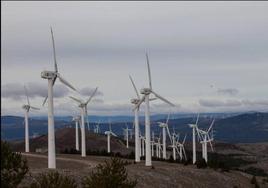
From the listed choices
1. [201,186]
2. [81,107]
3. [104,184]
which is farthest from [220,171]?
[104,184]

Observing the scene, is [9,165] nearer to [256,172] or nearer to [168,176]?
[168,176]

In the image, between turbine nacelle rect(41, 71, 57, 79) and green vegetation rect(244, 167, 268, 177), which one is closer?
turbine nacelle rect(41, 71, 57, 79)

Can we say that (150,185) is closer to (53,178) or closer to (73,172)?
(73,172)

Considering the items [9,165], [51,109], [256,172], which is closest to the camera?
[9,165]

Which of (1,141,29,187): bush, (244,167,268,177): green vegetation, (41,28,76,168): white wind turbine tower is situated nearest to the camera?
(1,141,29,187): bush

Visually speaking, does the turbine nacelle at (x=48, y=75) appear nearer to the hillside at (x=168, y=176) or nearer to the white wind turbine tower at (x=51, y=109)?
the white wind turbine tower at (x=51, y=109)

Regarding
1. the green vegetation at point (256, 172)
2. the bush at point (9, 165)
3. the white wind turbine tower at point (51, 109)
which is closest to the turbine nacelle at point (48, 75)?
the white wind turbine tower at point (51, 109)

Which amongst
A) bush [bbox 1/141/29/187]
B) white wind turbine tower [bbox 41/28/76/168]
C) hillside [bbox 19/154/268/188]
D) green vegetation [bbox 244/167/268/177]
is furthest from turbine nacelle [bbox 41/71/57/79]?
green vegetation [bbox 244/167/268/177]

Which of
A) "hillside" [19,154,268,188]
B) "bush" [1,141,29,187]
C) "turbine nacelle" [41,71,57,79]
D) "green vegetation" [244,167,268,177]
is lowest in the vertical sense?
"green vegetation" [244,167,268,177]

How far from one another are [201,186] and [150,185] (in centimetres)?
1498

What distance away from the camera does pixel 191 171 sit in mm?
90688

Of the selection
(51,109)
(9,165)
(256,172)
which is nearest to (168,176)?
(51,109)

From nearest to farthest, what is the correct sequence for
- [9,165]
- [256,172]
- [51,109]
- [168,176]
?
[9,165]
[51,109]
[168,176]
[256,172]

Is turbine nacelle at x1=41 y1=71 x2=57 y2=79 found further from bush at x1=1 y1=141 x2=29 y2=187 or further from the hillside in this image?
Answer: bush at x1=1 y1=141 x2=29 y2=187
